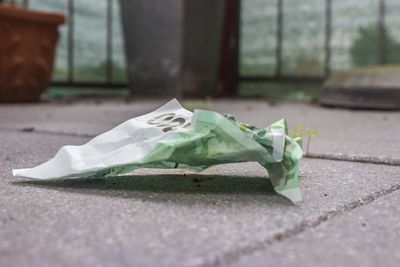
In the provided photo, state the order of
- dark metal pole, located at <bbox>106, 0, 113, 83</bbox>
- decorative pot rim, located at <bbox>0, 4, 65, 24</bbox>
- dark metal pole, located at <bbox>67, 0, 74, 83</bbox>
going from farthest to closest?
dark metal pole, located at <bbox>106, 0, 113, 83</bbox>, dark metal pole, located at <bbox>67, 0, 74, 83</bbox>, decorative pot rim, located at <bbox>0, 4, 65, 24</bbox>

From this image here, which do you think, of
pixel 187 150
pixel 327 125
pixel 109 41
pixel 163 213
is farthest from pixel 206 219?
pixel 109 41

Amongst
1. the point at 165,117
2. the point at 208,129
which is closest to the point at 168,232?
the point at 208,129

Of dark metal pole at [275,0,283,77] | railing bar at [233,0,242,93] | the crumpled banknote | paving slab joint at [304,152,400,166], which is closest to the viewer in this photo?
the crumpled banknote

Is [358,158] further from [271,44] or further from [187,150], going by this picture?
[271,44]

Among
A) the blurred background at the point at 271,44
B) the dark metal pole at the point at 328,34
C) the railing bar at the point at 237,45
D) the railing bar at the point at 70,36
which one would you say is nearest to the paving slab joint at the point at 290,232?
the blurred background at the point at 271,44

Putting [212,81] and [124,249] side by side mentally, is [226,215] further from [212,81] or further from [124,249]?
[212,81]

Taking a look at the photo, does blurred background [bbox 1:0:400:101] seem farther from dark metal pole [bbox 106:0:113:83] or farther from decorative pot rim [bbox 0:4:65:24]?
decorative pot rim [bbox 0:4:65:24]

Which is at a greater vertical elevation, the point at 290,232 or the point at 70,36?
the point at 70,36

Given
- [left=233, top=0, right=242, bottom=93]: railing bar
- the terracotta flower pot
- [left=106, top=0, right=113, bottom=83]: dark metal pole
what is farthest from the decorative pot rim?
[left=233, top=0, right=242, bottom=93]: railing bar
